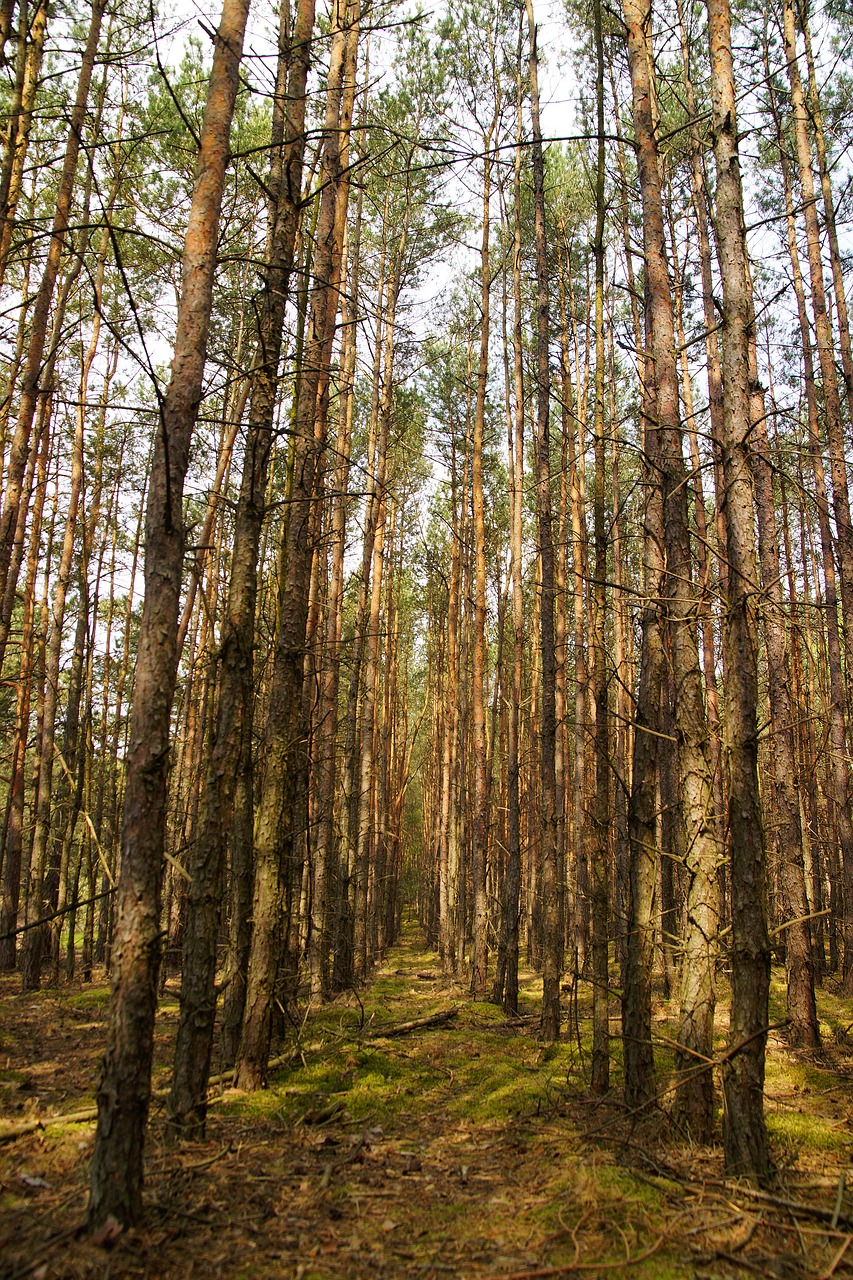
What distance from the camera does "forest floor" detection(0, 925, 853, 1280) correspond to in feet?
9.07

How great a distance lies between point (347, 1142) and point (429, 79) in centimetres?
1539

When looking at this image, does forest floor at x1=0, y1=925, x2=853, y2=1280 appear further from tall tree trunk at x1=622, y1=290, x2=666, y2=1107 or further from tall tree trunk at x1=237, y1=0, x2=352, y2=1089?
tall tree trunk at x1=237, y1=0, x2=352, y2=1089

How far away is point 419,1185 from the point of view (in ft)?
12.2

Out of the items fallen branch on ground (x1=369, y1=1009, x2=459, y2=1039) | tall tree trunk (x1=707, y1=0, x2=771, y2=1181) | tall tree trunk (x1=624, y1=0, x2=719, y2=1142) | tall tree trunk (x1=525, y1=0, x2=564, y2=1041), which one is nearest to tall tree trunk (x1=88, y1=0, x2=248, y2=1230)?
tall tree trunk (x1=624, y1=0, x2=719, y2=1142)

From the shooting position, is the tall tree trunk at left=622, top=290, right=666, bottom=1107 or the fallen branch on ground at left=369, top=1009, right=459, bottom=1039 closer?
the tall tree trunk at left=622, top=290, right=666, bottom=1107

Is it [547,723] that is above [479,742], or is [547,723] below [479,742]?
below

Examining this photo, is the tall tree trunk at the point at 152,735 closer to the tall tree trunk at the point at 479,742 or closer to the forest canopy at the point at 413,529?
the forest canopy at the point at 413,529

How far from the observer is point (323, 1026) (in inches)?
279

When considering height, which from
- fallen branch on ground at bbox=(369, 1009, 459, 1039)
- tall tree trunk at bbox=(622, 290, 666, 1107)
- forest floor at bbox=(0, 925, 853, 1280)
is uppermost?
tall tree trunk at bbox=(622, 290, 666, 1107)

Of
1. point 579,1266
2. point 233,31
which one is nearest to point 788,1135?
point 579,1266

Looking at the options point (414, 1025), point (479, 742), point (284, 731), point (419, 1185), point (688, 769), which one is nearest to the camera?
point (419, 1185)

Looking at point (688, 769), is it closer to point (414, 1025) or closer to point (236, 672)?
point (236, 672)

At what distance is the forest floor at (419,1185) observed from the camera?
A: 2.77 meters

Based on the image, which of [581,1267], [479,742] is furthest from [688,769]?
[479,742]
